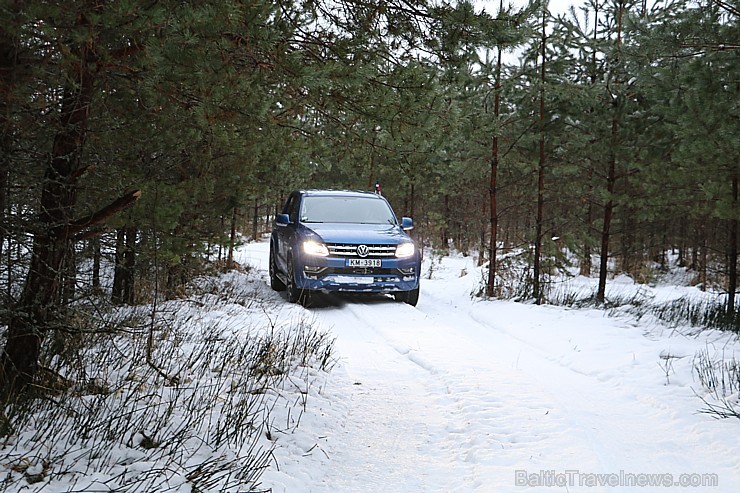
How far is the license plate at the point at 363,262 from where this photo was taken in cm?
987

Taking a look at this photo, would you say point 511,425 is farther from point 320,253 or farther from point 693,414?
point 320,253

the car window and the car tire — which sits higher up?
the car window

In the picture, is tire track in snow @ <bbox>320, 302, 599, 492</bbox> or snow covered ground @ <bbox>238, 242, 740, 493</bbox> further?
tire track in snow @ <bbox>320, 302, 599, 492</bbox>

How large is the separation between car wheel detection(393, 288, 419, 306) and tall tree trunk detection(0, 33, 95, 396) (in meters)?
7.07

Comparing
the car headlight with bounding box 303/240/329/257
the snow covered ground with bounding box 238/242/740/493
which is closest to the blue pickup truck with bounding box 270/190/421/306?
the car headlight with bounding box 303/240/329/257

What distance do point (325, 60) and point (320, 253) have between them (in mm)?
5586

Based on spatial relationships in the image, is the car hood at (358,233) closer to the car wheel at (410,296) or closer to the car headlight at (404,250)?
the car headlight at (404,250)

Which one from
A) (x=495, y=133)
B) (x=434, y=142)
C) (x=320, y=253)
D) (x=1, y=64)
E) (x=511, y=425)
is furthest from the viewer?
(x=495, y=133)

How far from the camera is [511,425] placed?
435 cm

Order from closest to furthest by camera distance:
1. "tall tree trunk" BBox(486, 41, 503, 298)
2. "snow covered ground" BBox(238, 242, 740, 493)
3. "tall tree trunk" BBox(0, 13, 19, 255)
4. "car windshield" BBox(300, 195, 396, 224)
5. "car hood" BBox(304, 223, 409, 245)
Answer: "tall tree trunk" BBox(0, 13, 19, 255), "snow covered ground" BBox(238, 242, 740, 493), "car hood" BBox(304, 223, 409, 245), "car windshield" BBox(300, 195, 396, 224), "tall tree trunk" BBox(486, 41, 503, 298)

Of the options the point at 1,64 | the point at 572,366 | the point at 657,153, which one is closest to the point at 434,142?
the point at 572,366

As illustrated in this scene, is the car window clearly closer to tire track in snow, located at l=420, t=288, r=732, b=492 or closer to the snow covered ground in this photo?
the snow covered ground

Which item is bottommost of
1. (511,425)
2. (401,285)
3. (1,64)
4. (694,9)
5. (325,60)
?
(511,425)

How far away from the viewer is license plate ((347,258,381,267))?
9.87m
